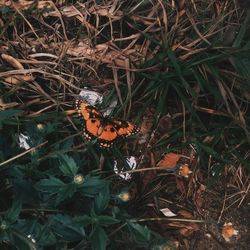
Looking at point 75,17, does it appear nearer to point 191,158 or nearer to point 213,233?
point 191,158

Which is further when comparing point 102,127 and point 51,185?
point 102,127

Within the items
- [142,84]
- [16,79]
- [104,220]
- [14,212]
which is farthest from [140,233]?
[16,79]

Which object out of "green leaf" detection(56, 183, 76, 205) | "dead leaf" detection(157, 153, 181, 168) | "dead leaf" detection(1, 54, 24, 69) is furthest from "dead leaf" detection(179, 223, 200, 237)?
"dead leaf" detection(1, 54, 24, 69)

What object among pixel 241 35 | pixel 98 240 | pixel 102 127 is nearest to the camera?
pixel 98 240

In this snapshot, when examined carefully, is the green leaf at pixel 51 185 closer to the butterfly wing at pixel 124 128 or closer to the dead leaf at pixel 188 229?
the butterfly wing at pixel 124 128

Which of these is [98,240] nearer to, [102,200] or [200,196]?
[102,200]

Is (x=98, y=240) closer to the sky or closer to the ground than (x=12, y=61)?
closer to the ground

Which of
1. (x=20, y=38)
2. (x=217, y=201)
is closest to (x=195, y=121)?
(x=217, y=201)
